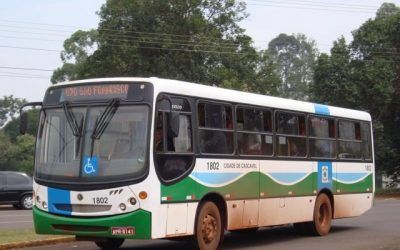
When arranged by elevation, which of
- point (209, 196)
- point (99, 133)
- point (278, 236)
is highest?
point (99, 133)

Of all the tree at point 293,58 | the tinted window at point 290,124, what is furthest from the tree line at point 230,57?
the tree at point 293,58

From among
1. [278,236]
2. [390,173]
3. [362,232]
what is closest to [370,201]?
[362,232]

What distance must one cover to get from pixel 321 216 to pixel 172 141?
20.7 ft

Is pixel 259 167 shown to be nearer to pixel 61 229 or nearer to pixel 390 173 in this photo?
pixel 61 229

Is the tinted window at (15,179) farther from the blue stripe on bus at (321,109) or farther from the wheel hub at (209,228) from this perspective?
the wheel hub at (209,228)

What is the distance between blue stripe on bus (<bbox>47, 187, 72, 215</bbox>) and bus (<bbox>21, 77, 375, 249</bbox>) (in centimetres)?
2

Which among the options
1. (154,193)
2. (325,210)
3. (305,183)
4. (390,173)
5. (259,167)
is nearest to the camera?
(154,193)

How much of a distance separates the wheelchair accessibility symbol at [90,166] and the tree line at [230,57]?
99.7 feet

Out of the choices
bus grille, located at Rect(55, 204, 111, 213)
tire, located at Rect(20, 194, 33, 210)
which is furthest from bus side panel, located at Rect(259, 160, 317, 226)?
tire, located at Rect(20, 194, 33, 210)

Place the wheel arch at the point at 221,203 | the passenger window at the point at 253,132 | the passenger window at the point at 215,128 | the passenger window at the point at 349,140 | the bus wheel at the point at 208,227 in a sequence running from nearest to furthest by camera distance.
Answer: the bus wheel at the point at 208,227 < the passenger window at the point at 215,128 < the wheel arch at the point at 221,203 < the passenger window at the point at 253,132 < the passenger window at the point at 349,140

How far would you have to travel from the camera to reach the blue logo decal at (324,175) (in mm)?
16250

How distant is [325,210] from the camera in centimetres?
1662

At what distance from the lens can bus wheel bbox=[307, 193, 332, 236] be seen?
1616 centimetres

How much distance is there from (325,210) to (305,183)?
140 cm
